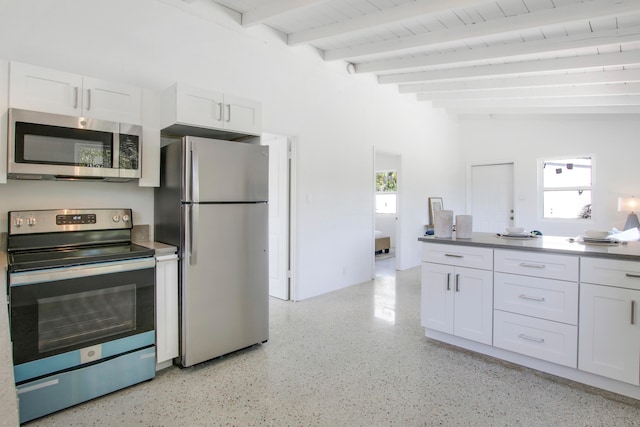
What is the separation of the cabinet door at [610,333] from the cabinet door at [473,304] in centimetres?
57

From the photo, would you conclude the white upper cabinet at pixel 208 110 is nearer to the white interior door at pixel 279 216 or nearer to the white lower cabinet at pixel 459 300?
the white interior door at pixel 279 216

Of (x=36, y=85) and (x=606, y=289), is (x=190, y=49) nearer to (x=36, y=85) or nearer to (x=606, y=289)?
(x=36, y=85)

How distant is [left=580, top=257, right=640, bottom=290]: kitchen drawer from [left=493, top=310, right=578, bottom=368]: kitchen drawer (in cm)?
35

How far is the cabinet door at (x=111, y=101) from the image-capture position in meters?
2.30

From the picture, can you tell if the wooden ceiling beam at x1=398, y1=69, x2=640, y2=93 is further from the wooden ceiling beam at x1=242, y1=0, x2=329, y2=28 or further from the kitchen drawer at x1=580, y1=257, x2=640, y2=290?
the kitchen drawer at x1=580, y1=257, x2=640, y2=290

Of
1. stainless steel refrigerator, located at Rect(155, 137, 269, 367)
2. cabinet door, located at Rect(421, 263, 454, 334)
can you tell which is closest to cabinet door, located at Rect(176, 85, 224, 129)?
stainless steel refrigerator, located at Rect(155, 137, 269, 367)

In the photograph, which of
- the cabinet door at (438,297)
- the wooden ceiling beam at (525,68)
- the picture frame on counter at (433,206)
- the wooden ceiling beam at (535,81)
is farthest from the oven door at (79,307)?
the picture frame on counter at (433,206)

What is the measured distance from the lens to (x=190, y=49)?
317 centimetres

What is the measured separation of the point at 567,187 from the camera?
6.48 metres

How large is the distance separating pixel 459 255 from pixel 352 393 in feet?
4.45

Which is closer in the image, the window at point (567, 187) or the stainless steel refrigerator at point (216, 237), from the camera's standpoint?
the stainless steel refrigerator at point (216, 237)

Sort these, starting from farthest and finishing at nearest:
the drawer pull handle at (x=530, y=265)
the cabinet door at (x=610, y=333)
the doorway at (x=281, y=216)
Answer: the doorway at (x=281, y=216) < the drawer pull handle at (x=530, y=265) < the cabinet door at (x=610, y=333)

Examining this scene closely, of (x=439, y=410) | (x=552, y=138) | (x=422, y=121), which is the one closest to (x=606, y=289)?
(x=439, y=410)

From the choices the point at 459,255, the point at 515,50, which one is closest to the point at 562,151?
the point at 515,50
